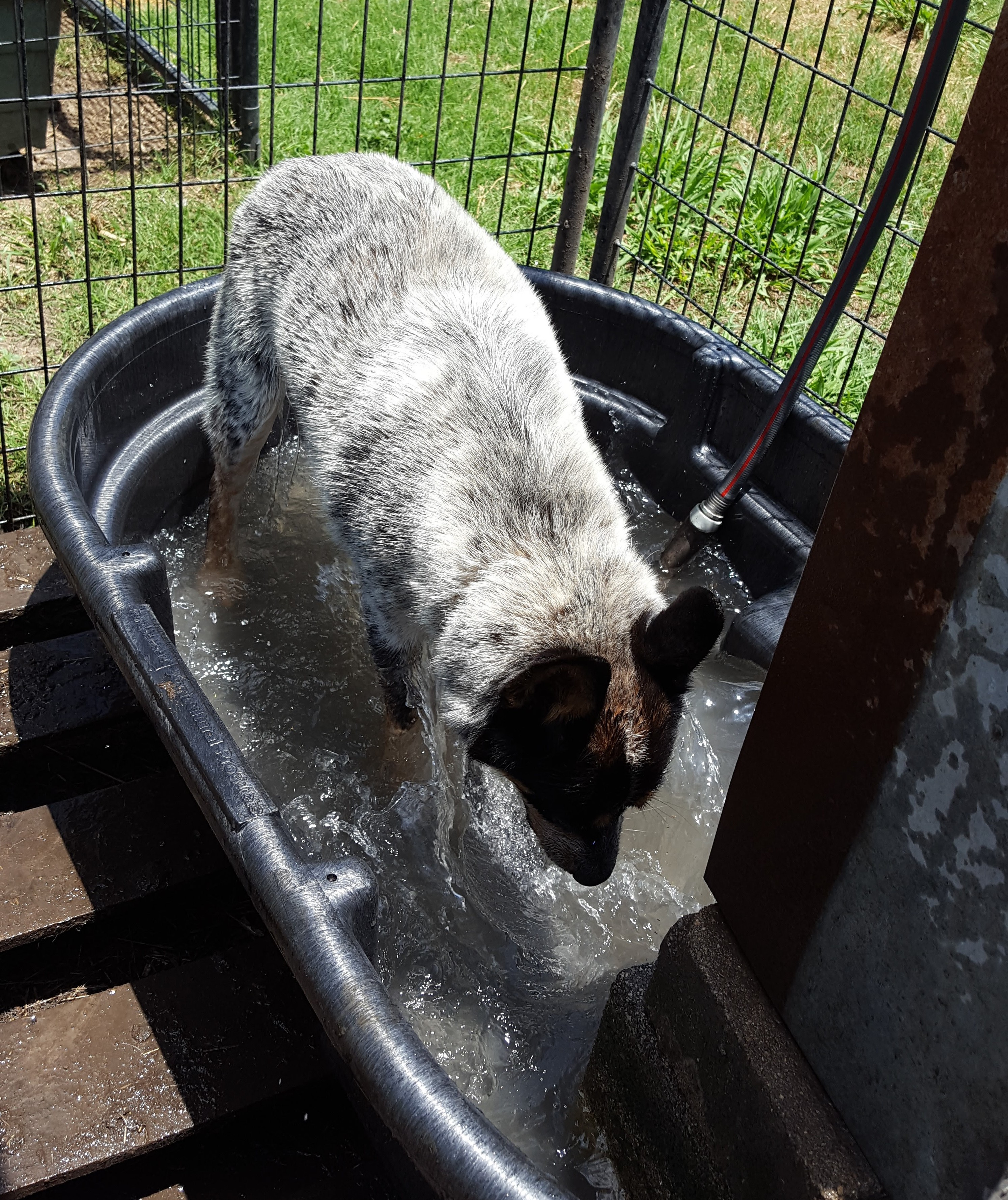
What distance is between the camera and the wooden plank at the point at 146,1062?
2.33 m

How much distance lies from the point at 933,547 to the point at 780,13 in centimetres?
724

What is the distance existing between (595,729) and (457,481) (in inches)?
31.5

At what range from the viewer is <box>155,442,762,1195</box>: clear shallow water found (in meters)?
2.63

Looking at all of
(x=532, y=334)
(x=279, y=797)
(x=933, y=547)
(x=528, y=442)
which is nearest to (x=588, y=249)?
(x=532, y=334)

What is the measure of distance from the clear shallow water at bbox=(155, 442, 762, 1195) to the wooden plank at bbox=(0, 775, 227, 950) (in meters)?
0.29

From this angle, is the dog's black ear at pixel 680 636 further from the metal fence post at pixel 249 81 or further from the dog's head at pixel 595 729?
the metal fence post at pixel 249 81

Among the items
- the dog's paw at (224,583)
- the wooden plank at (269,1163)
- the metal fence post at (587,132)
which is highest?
the metal fence post at (587,132)

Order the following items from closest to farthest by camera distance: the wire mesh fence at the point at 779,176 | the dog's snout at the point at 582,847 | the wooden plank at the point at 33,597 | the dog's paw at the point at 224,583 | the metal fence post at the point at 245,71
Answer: the dog's snout at the point at 582,847
the wooden plank at the point at 33,597
the dog's paw at the point at 224,583
the wire mesh fence at the point at 779,176
the metal fence post at the point at 245,71

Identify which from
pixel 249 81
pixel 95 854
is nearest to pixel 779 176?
pixel 249 81

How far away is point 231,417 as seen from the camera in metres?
3.56

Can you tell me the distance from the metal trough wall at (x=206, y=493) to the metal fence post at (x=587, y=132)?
0.58 metres

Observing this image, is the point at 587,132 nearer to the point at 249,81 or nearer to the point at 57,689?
the point at 249,81

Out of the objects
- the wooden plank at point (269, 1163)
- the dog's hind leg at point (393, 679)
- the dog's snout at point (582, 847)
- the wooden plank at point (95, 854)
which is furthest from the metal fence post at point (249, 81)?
the wooden plank at point (269, 1163)

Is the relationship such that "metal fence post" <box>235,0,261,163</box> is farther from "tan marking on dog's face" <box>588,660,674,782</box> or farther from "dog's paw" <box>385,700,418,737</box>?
"tan marking on dog's face" <box>588,660,674,782</box>
